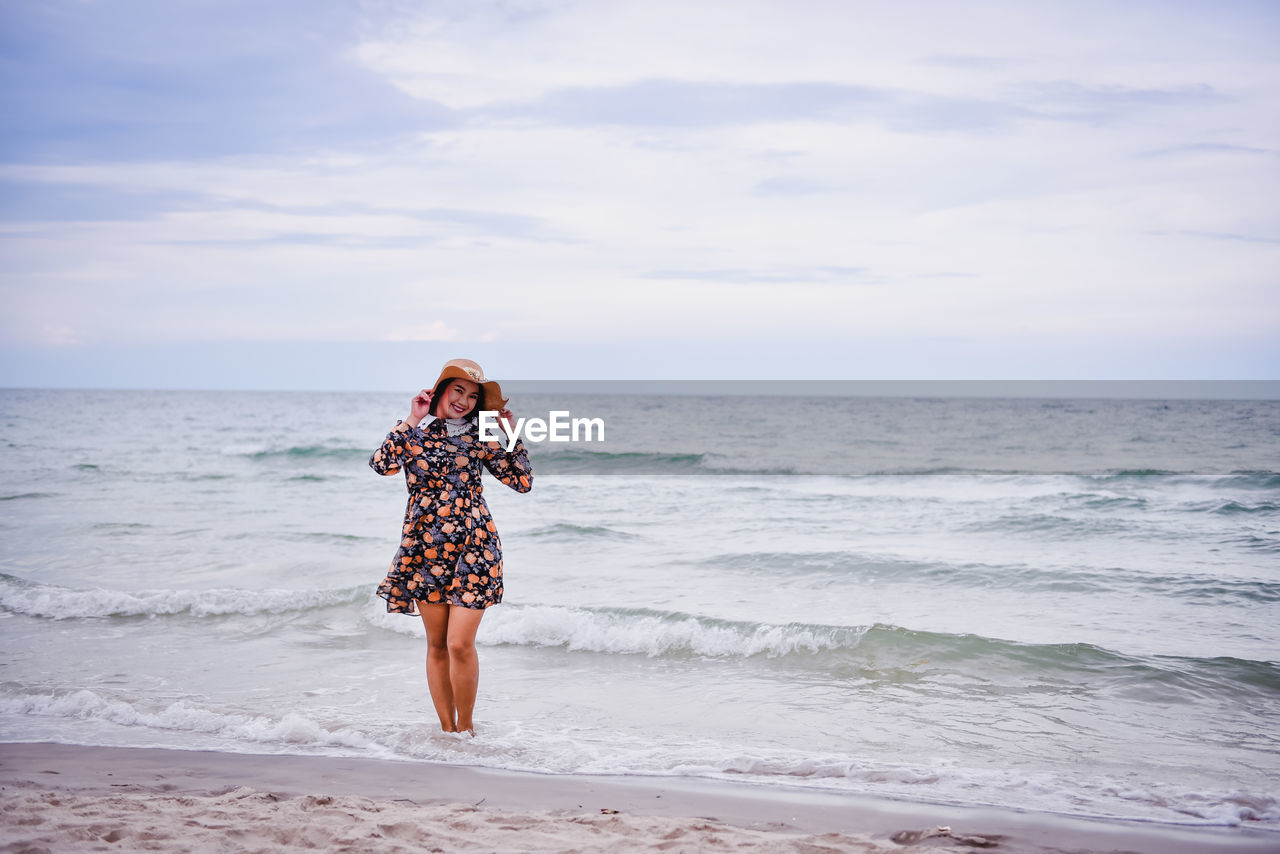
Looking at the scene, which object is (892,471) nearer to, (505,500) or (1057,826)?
(505,500)

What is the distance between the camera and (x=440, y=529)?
14.8 feet

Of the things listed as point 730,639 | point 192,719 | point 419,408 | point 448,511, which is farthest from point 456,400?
point 730,639

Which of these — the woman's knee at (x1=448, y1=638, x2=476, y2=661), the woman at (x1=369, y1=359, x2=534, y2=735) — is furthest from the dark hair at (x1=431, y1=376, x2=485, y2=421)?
the woman's knee at (x1=448, y1=638, x2=476, y2=661)

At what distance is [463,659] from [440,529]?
0.75 meters

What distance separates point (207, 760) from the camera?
4.69 metres

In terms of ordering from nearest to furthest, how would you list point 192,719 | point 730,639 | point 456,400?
point 456,400 → point 192,719 → point 730,639

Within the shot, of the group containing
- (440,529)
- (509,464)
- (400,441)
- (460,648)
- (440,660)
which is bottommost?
(440,660)

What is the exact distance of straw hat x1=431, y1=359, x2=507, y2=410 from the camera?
450 cm

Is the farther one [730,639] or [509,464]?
[730,639]

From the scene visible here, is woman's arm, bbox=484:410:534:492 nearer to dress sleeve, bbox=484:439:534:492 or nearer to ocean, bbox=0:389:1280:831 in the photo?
dress sleeve, bbox=484:439:534:492

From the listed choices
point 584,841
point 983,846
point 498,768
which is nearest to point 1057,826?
point 983,846

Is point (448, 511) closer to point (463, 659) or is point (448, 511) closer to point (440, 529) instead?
point (440, 529)

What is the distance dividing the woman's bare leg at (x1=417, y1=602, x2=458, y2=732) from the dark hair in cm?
101

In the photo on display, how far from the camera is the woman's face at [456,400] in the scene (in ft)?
15.0
